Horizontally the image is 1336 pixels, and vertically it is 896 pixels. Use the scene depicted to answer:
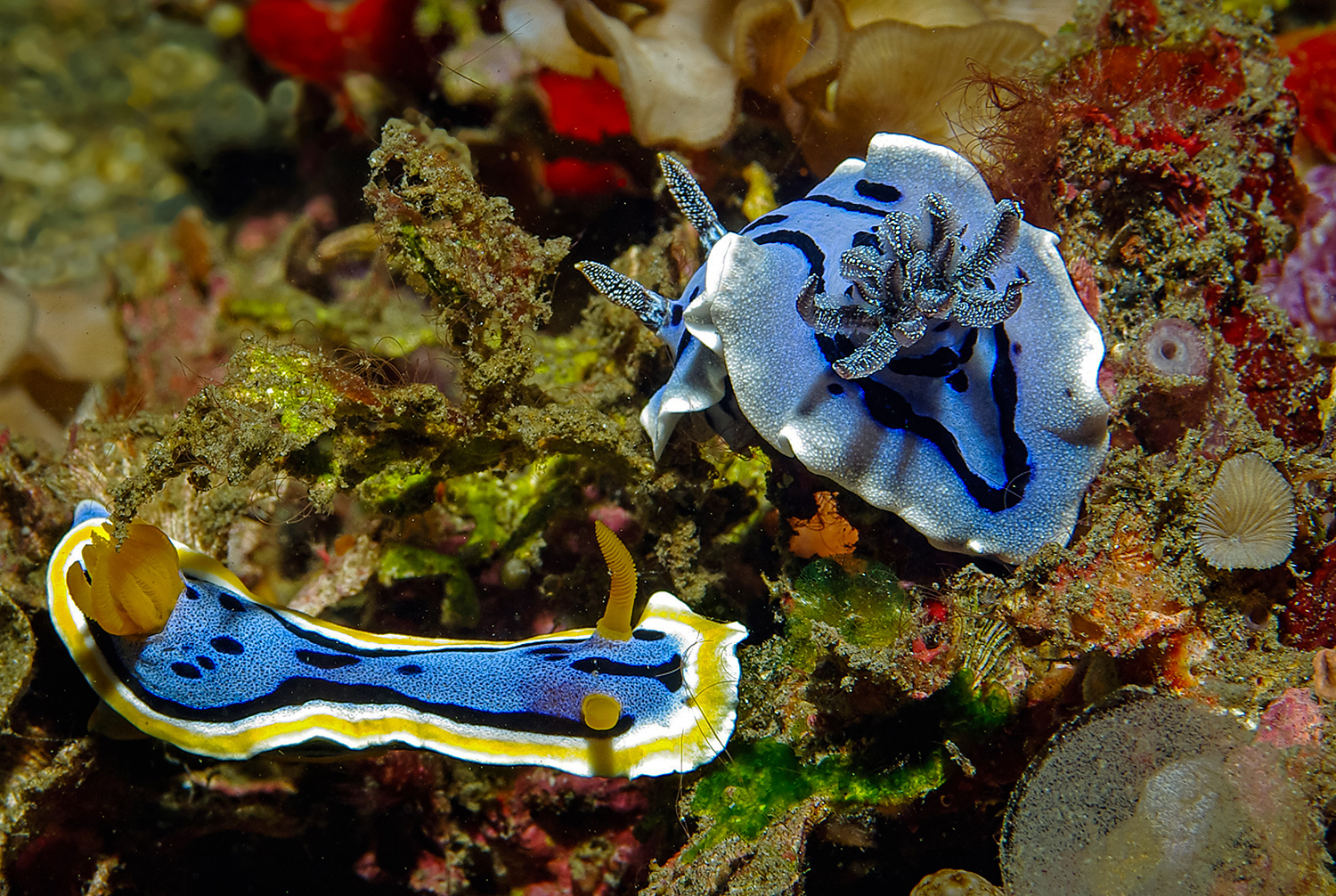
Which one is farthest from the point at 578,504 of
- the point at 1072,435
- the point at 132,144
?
the point at 132,144

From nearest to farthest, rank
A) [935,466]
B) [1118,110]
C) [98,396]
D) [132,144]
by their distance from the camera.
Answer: [935,466] → [1118,110] → [98,396] → [132,144]

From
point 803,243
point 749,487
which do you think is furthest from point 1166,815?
point 803,243

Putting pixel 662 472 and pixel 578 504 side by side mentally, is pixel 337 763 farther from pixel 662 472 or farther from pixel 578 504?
pixel 662 472

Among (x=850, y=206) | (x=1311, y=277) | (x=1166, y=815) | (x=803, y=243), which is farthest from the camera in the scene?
(x=1311, y=277)

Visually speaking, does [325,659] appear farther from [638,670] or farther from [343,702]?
[638,670]

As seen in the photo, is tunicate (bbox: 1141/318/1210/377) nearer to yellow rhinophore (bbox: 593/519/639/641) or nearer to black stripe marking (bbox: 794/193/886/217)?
black stripe marking (bbox: 794/193/886/217)
